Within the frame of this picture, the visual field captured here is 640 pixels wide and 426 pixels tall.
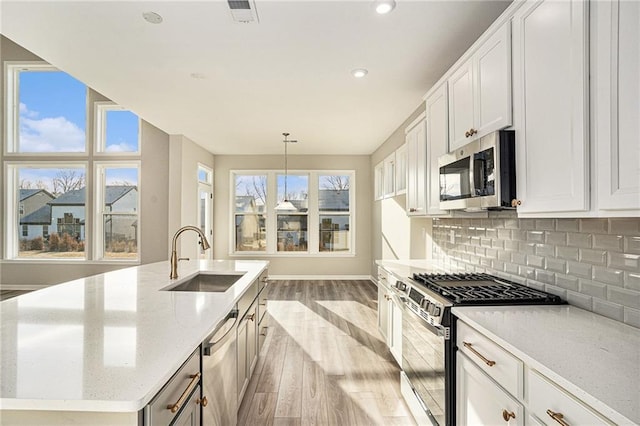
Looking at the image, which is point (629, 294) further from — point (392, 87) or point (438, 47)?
point (392, 87)

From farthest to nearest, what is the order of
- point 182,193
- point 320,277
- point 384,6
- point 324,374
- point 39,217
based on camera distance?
point 320,277, point 39,217, point 182,193, point 324,374, point 384,6

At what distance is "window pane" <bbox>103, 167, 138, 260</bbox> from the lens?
5965mm

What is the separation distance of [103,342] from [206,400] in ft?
1.68

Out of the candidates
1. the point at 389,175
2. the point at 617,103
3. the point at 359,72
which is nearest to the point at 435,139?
the point at 359,72

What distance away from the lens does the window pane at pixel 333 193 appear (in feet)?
23.5

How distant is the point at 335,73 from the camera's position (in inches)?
119

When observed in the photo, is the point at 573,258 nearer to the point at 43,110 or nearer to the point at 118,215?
the point at 118,215

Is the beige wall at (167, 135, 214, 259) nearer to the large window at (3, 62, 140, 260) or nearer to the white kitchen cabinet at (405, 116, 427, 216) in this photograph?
the large window at (3, 62, 140, 260)

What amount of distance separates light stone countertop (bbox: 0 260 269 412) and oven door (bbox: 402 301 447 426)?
3.75 ft

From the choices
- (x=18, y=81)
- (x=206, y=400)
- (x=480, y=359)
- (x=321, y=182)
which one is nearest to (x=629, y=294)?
(x=480, y=359)

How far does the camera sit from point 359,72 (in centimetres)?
300

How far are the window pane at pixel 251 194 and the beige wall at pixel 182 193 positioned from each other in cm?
140

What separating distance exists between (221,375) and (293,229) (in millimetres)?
5564

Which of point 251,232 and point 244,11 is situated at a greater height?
point 244,11
